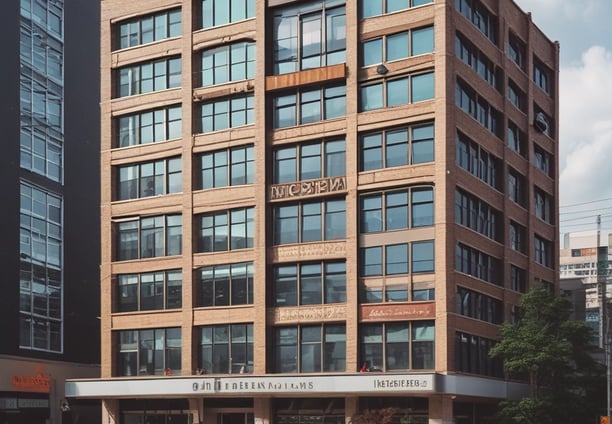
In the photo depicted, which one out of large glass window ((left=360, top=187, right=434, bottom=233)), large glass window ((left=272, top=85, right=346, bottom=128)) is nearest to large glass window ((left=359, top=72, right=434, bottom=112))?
large glass window ((left=272, top=85, right=346, bottom=128))

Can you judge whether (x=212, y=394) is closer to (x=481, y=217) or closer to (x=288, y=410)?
(x=288, y=410)

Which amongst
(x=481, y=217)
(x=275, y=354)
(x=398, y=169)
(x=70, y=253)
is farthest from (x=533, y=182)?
(x=70, y=253)

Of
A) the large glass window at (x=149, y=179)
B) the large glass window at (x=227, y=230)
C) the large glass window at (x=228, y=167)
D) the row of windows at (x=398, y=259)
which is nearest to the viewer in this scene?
the row of windows at (x=398, y=259)

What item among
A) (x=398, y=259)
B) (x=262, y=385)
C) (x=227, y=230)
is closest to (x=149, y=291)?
(x=227, y=230)

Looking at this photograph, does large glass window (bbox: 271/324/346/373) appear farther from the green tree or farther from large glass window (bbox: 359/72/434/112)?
large glass window (bbox: 359/72/434/112)

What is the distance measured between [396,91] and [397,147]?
2.86 m

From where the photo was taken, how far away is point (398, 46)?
184 feet

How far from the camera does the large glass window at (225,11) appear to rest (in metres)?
60.5

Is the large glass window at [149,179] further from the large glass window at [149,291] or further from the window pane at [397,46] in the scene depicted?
the window pane at [397,46]

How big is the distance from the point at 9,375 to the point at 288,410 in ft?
62.9

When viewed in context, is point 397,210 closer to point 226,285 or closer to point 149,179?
point 226,285

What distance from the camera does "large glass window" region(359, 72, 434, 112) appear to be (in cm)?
5531

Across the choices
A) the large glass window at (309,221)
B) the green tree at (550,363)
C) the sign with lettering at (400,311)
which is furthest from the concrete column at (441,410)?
the large glass window at (309,221)

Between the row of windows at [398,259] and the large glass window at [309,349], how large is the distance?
3.40 m
